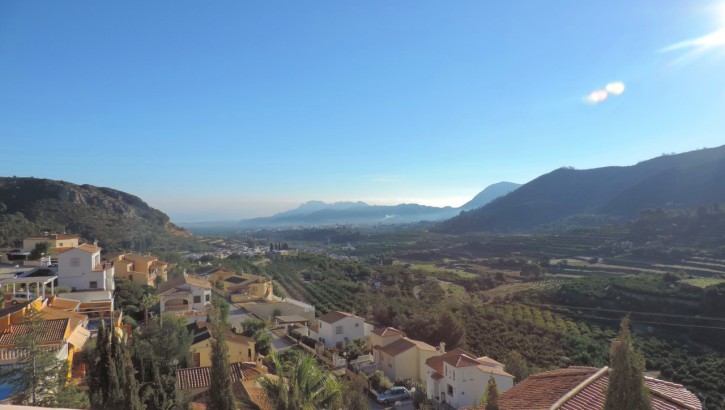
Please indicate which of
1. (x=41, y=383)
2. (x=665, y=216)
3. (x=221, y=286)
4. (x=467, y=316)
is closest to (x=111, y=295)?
(x=221, y=286)

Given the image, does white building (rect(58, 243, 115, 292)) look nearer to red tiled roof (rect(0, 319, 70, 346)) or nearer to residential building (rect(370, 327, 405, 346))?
red tiled roof (rect(0, 319, 70, 346))

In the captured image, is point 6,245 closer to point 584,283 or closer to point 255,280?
point 255,280

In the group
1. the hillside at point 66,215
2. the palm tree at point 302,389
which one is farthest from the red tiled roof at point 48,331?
the hillside at point 66,215

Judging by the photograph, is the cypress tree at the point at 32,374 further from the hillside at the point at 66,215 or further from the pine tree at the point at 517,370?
the hillside at the point at 66,215

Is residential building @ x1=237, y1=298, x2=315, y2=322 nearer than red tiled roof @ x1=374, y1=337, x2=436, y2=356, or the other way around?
red tiled roof @ x1=374, y1=337, x2=436, y2=356

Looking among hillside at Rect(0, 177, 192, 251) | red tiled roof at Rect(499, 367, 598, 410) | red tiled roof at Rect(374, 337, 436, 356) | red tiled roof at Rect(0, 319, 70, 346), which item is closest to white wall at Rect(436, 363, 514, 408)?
red tiled roof at Rect(374, 337, 436, 356)

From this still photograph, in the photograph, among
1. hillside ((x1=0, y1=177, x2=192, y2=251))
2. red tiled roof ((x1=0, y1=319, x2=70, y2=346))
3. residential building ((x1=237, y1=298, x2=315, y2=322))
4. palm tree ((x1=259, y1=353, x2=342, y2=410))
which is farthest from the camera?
hillside ((x1=0, y1=177, x2=192, y2=251))

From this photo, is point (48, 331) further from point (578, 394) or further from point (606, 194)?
point (606, 194)
